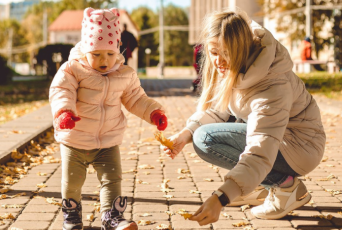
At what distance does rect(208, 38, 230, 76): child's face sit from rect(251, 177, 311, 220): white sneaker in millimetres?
1021

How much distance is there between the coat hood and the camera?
3111 mm

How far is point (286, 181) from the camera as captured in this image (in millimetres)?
Result: 3648

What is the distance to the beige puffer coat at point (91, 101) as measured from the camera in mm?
3355

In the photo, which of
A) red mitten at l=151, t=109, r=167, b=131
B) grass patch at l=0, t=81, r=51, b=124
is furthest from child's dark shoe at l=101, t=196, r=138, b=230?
grass patch at l=0, t=81, r=51, b=124

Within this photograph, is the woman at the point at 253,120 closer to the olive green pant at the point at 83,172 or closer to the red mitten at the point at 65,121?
the olive green pant at the point at 83,172

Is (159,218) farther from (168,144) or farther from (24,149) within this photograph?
(24,149)

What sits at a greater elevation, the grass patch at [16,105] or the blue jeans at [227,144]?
the blue jeans at [227,144]

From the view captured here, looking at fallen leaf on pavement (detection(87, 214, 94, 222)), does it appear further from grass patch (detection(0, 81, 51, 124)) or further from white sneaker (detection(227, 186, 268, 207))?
grass patch (detection(0, 81, 51, 124))

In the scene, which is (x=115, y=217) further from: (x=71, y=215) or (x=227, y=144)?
(x=227, y=144)

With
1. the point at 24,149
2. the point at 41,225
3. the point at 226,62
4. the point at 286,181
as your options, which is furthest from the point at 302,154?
the point at 24,149

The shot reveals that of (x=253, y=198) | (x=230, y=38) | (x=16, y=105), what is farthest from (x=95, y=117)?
(x=16, y=105)

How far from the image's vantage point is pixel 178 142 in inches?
139

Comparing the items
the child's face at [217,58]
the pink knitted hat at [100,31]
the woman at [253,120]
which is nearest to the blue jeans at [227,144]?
the woman at [253,120]

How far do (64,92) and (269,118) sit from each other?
4.17 feet
